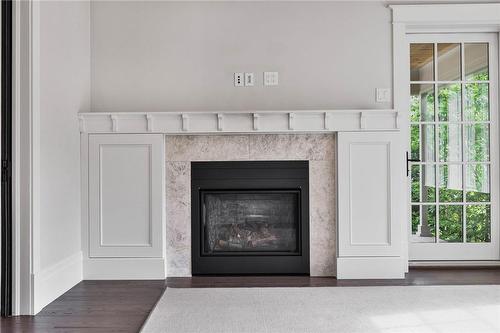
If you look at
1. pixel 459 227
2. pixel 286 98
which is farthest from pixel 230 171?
pixel 459 227

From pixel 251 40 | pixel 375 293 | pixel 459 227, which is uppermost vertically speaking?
pixel 251 40

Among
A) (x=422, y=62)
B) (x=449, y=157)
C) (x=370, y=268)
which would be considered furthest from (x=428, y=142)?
(x=370, y=268)

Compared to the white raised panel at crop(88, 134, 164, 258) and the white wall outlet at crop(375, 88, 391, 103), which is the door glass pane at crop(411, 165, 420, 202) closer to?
the white wall outlet at crop(375, 88, 391, 103)

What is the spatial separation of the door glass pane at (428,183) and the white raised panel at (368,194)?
0.50m

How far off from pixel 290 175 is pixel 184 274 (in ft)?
3.53

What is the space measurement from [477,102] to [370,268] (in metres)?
1.63

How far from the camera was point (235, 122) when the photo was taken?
366 centimetres

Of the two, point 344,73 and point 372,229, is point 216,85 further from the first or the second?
point 372,229

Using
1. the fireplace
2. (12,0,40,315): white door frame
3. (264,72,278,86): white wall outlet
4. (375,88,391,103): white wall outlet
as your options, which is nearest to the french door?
(375,88,391,103): white wall outlet

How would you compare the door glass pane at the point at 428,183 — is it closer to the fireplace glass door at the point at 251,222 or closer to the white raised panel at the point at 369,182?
the white raised panel at the point at 369,182

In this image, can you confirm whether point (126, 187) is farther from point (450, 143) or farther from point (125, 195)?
point (450, 143)

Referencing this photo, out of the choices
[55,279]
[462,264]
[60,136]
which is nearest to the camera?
[55,279]

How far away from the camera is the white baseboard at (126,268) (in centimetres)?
365

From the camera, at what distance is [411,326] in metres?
2.53
